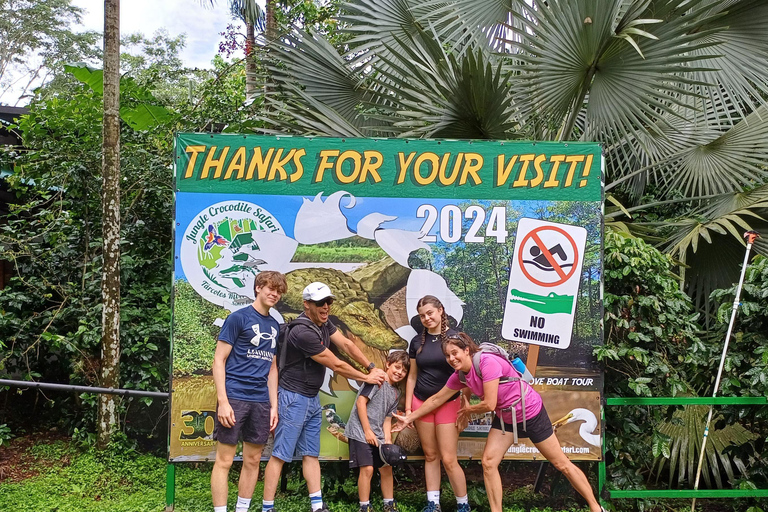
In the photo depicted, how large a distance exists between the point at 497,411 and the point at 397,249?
149cm

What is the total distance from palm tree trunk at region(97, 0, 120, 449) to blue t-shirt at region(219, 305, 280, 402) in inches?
70.8

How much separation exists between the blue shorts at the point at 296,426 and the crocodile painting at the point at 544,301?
5.92ft

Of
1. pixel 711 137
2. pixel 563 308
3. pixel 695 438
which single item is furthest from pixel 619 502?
pixel 711 137

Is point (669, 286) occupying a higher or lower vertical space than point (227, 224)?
lower

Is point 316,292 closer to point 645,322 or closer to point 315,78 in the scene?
point 645,322

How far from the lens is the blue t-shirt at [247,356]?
487cm

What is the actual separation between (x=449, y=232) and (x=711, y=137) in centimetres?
442

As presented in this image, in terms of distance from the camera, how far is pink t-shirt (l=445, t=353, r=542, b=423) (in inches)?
188

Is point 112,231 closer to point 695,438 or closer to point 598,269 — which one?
point 598,269

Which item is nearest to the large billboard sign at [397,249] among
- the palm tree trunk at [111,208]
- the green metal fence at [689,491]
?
the green metal fence at [689,491]

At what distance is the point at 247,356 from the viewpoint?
4.89 meters

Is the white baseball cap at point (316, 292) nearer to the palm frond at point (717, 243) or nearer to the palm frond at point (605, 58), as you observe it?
the palm frond at point (605, 58)

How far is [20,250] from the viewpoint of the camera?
6.97 metres

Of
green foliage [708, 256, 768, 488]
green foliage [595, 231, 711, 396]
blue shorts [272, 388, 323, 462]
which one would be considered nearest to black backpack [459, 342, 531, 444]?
green foliage [595, 231, 711, 396]
